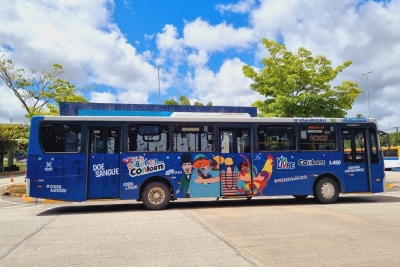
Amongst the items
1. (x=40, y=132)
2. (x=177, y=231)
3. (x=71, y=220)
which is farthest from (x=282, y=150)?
(x=40, y=132)

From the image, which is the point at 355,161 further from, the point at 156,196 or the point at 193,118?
the point at 156,196

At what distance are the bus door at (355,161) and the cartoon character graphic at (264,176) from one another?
280cm

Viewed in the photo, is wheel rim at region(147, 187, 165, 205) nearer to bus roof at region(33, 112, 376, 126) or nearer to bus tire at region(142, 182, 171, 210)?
bus tire at region(142, 182, 171, 210)

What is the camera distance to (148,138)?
432 inches

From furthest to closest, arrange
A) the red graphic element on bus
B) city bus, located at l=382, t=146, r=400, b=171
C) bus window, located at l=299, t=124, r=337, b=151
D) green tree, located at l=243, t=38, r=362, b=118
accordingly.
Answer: city bus, located at l=382, t=146, r=400, b=171, green tree, located at l=243, t=38, r=362, b=118, bus window, located at l=299, t=124, r=337, b=151, the red graphic element on bus

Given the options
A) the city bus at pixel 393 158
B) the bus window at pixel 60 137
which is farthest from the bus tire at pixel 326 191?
the city bus at pixel 393 158

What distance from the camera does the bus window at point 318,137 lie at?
11758 mm

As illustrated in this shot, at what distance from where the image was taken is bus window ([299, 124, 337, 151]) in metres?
11.8

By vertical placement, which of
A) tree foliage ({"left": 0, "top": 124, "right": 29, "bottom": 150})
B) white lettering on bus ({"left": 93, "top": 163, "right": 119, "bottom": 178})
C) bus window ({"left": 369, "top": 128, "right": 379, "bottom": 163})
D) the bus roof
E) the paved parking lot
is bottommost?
the paved parking lot

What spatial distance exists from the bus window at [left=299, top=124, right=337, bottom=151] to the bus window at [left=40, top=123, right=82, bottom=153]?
7.62 metres

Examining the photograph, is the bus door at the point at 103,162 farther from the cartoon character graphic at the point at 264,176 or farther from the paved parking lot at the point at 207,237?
the cartoon character graphic at the point at 264,176

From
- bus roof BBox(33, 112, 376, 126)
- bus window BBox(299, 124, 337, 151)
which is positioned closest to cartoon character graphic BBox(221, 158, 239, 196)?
bus roof BBox(33, 112, 376, 126)

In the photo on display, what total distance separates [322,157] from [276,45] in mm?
9437

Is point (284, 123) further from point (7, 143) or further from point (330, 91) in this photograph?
point (7, 143)
